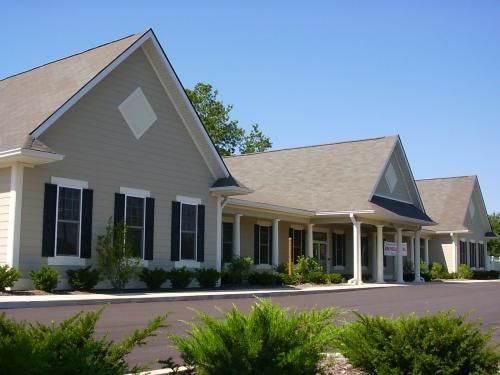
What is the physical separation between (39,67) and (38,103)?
447 centimetres

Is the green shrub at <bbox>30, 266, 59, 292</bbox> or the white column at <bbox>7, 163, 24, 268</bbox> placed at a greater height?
the white column at <bbox>7, 163, 24, 268</bbox>

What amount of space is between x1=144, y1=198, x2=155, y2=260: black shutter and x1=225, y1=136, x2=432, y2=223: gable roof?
23.8 feet

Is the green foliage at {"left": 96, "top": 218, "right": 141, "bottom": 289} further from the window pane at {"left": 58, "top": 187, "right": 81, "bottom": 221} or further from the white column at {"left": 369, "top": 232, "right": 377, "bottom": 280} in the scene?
the white column at {"left": 369, "top": 232, "right": 377, "bottom": 280}

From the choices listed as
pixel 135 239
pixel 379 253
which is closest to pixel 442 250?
pixel 379 253

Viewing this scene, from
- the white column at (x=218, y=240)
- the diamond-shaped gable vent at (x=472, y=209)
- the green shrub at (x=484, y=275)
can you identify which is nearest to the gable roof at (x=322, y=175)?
the white column at (x=218, y=240)

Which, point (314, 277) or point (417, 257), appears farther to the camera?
point (417, 257)

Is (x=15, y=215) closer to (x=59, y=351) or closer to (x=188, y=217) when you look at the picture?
(x=188, y=217)

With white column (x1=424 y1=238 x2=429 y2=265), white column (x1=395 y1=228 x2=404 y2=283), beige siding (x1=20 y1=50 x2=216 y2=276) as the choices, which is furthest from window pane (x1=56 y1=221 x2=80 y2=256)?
white column (x1=424 y1=238 x2=429 y2=265)

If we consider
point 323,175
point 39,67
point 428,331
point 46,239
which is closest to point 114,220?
point 46,239

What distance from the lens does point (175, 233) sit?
2181 cm

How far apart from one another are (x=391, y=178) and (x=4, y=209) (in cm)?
2287

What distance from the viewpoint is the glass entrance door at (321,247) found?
109 ft

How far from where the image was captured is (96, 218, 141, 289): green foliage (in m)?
18.8

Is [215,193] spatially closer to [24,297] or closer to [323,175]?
[24,297]
